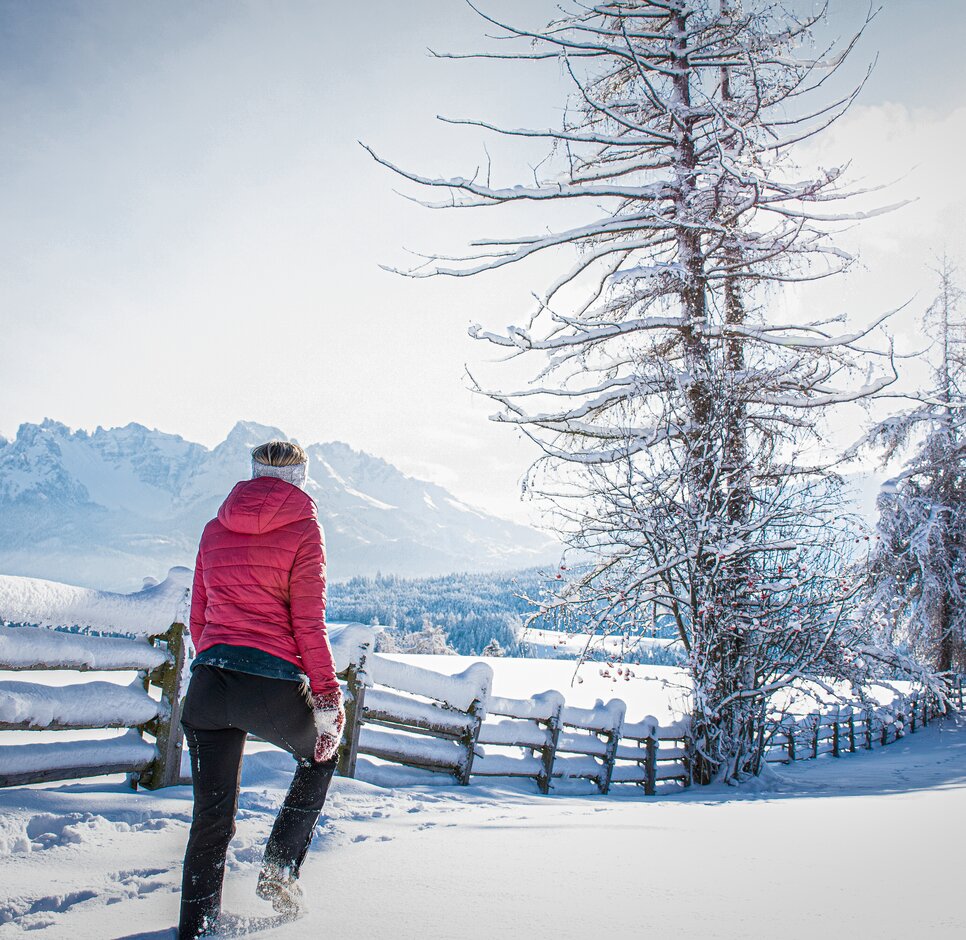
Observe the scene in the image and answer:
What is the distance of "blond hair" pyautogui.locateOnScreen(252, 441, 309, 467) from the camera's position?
8.64 ft

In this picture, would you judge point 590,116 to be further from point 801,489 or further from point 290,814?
point 290,814

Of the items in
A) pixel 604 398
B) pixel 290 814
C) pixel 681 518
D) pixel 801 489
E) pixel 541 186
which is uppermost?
pixel 541 186

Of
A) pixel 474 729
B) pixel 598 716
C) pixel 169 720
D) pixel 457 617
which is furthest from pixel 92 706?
pixel 457 617

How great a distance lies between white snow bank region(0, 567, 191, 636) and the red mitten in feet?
6.50

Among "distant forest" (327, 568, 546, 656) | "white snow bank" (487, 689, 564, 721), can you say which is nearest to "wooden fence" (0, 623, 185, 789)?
"white snow bank" (487, 689, 564, 721)

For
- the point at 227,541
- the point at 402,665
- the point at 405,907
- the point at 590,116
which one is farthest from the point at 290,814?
the point at 590,116

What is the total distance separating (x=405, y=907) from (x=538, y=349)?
6.29 metres

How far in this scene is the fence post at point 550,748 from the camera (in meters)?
6.75

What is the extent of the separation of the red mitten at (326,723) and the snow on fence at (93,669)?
1.98 metres

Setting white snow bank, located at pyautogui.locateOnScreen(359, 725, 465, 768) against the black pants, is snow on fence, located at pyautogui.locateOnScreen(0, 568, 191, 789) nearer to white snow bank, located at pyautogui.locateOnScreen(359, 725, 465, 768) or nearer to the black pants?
white snow bank, located at pyautogui.locateOnScreen(359, 725, 465, 768)

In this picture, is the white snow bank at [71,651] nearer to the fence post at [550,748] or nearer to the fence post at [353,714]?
the fence post at [353,714]

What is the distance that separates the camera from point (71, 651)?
3680mm

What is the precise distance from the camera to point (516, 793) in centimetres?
609

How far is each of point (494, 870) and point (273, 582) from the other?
1.63m
